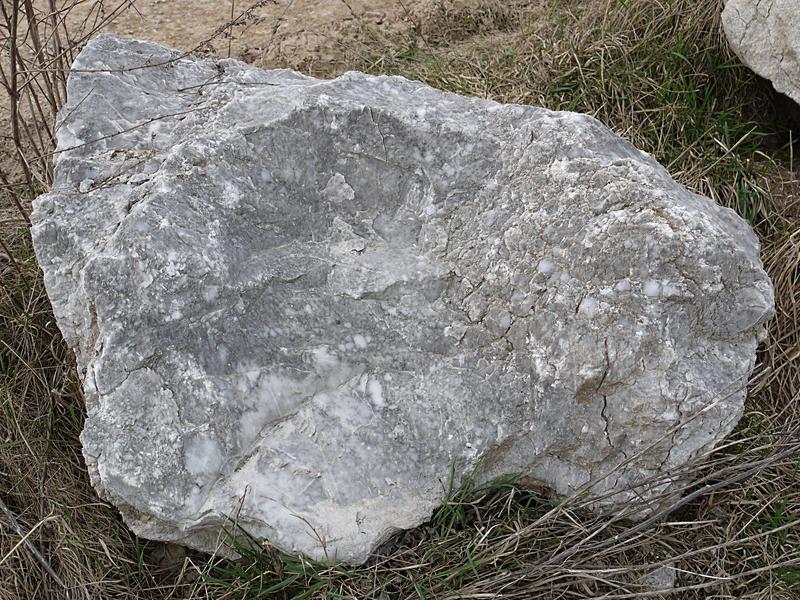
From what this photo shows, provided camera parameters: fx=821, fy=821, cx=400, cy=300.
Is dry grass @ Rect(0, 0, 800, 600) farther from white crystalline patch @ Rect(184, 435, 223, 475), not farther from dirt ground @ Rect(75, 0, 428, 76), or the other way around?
dirt ground @ Rect(75, 0, 428, 76)

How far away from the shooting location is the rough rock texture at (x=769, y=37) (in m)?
2.70

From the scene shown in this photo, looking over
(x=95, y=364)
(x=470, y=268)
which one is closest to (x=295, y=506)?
(x=95, y=364)

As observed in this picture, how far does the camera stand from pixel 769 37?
278 cm

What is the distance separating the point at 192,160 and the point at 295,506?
2.80 feet

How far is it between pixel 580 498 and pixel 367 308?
2.25 feet

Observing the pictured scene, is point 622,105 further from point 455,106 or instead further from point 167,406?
point 167,406

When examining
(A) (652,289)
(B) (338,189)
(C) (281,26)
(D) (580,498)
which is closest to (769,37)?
(A) (652,289)

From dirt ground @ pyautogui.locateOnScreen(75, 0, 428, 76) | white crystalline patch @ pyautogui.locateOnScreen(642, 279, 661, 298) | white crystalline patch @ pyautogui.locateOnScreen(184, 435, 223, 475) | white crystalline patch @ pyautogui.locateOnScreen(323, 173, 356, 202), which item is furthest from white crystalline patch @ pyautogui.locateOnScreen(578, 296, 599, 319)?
dirt ground @ pyautogui.locateOnScreen(75, 0, 428, 76)

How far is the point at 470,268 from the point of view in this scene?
2020mm

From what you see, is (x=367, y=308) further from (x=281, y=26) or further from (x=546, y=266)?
(x=281, y=26)

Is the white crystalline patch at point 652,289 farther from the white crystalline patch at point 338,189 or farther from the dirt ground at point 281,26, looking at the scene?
the dirt ground at point 281,26

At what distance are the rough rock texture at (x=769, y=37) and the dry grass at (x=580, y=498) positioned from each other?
0.70 feet

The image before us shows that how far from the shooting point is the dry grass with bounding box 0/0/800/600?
191cm

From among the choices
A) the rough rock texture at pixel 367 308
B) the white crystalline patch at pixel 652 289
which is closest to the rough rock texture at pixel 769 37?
the rough rock texture at pixel 367 308
